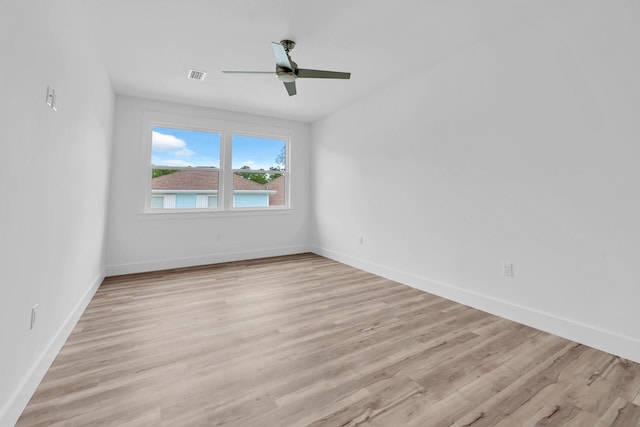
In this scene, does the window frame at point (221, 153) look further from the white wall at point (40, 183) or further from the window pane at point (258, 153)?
the white wall at point (40, 183)

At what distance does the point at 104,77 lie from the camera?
3148 mm

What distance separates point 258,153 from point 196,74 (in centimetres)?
193

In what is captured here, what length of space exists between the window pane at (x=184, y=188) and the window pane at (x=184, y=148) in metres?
0.14

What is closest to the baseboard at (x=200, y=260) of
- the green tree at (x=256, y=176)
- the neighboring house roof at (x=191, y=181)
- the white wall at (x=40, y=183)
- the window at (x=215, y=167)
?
the window at (x=215, y=167)

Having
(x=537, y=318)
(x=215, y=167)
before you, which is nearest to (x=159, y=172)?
(x=215, y=167)

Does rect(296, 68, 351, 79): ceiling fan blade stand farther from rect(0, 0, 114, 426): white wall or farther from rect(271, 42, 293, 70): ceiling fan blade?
rect(0, 0, 114, 426): white wall

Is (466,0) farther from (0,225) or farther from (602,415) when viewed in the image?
(0,225)

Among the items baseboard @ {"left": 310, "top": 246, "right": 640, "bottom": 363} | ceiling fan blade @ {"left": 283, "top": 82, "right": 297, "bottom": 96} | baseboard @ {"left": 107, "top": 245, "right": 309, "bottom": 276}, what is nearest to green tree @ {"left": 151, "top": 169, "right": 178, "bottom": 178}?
baseboard @ {"left": 107, "top": 245, "right": 309, "bottom": 276}

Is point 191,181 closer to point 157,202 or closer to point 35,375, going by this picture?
point 157,202

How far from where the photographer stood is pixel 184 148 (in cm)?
449

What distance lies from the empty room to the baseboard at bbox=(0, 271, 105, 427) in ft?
0.05

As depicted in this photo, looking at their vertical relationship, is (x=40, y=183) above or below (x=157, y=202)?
below

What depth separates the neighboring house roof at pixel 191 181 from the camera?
4.35 meters

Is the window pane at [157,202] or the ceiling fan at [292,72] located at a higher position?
the ceiling fan at [292,72]
